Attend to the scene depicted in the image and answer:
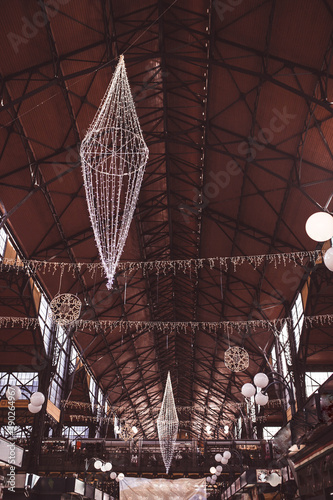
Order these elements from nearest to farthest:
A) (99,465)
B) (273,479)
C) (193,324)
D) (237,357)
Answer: (273,479), (237,357), (99,465), (193,324)

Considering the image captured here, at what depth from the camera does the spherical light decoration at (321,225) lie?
5.09m

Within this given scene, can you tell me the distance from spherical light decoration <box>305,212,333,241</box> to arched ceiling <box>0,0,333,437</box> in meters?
4.76

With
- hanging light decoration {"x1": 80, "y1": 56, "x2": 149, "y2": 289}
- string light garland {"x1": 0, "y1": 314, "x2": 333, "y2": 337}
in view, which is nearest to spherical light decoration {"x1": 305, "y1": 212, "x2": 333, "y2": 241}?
hanging light decoration {"x1": 80, "y1": 56, "x2": 149, "y2": 289}

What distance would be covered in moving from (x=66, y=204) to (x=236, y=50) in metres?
7.02

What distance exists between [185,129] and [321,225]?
8.79 meters

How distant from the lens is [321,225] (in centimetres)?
511

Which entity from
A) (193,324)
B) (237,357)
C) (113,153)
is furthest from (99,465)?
(113,153)

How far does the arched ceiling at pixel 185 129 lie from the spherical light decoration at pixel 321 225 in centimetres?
476

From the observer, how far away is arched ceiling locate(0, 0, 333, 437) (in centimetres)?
920

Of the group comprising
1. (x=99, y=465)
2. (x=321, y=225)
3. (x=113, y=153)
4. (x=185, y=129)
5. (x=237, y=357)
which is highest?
(x=185, y=129)

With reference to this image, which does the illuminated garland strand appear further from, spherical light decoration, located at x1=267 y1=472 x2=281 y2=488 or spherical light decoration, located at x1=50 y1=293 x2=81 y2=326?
spherical light decoration, located at x1=267 y1=472 x2=281 y2=488

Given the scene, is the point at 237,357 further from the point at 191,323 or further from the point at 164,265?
the point at 164,265

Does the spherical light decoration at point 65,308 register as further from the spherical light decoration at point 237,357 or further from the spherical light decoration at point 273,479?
the spherical light decoration at point 273,479

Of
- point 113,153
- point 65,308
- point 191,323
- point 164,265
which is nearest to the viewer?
point 113,153
